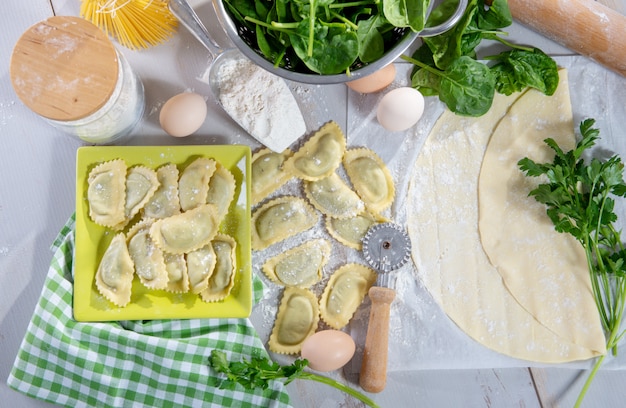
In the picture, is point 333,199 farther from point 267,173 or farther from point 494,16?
point 494,16

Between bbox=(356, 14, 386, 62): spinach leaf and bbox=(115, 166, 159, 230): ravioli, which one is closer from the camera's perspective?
bbox=(356, 14, 386, 62): spinach leaf

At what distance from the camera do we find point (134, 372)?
5.61 ft

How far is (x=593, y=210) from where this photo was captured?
5.55 feet

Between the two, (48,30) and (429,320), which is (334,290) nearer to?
(429,320)

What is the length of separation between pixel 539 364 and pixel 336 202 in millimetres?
748

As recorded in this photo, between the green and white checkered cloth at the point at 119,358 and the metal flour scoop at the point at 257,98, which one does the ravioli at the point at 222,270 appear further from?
the metal flour scoop at the point at 257,98

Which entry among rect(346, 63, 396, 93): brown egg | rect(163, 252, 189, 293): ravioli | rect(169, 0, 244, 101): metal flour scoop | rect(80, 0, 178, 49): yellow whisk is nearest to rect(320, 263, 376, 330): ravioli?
rect(163, 252, 189, 293): ravioli

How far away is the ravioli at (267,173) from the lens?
1.76 meters

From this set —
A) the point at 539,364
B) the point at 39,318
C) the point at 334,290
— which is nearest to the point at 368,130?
the point at 334,290

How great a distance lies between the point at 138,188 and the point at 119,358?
1.53 ft

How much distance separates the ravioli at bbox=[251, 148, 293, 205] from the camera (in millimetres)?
1756

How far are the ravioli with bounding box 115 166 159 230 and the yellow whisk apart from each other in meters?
0.36

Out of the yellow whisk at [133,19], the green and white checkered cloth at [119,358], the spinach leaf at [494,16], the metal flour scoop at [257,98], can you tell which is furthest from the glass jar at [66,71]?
the spinach leaf at [494,16]

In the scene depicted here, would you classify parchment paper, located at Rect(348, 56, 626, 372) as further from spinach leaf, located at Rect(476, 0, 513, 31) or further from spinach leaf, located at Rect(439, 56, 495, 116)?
spinach leaf, located at Rect(476, 0, 513, 31)
